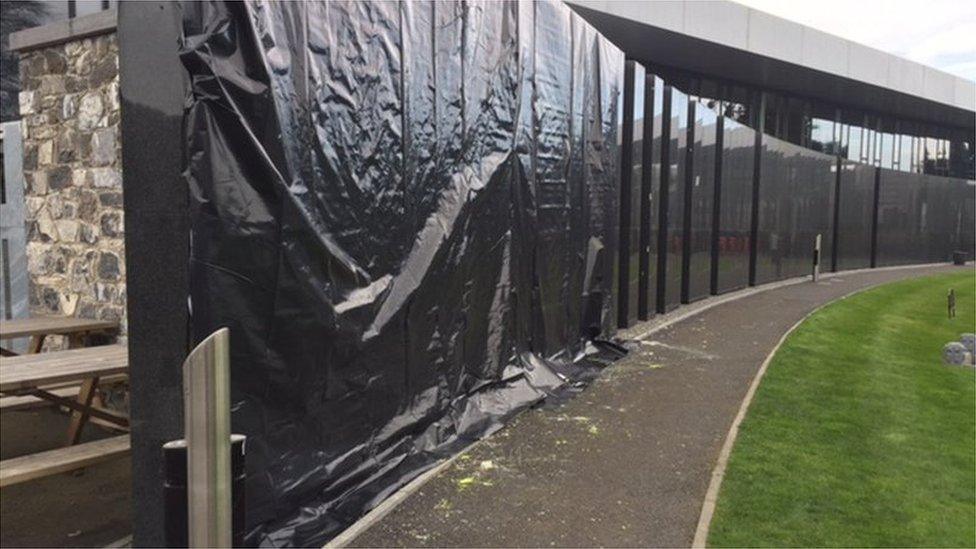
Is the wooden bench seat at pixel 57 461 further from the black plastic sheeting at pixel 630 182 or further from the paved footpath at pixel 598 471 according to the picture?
the black plastic sheeting at pixel 630 182

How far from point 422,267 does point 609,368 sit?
12.9ft

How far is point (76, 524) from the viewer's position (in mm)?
4914

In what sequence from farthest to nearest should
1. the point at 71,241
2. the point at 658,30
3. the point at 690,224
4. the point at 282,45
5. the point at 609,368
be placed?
1. the point at 658,30
2. the point at 690,224
3. the point at 609,368
4. the point at 71,241
5. the point at 282,45

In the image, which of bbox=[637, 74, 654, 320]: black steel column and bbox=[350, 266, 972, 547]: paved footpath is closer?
bbox=[350, 266, 972, 547]: paved footpath

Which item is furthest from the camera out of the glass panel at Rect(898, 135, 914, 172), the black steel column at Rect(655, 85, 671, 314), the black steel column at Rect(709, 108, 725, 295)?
the glass panel at Rect(898, 135, 914, 172)

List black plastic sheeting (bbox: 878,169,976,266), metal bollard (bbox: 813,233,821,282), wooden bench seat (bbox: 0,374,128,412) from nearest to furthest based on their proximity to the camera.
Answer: wooden bench seat (bbox: 0,374,128,412), metal bollard (bbox: 813,233,821,282), black plastic sheeting (bbox: 878,169,976,266)

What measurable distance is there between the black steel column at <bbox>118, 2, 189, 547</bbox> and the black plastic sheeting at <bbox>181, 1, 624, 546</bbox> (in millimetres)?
114

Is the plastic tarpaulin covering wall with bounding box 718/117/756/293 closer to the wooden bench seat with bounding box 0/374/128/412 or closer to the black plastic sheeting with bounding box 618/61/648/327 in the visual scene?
the black plastic sheeting with bounding box 618/61/648/327

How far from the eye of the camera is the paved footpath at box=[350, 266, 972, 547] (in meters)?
4.32

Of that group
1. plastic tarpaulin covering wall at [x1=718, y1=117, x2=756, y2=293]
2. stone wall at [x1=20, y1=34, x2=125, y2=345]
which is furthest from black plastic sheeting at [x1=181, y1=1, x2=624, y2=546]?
plastic tarpaulin covering wall at [x1=718, y1=117, x2=756, y2=293]

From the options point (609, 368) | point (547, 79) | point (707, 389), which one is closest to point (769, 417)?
point (707, 389)

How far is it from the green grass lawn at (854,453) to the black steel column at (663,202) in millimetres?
2435

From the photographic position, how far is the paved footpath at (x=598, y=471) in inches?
170

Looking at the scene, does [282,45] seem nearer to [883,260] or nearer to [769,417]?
[769,417]
